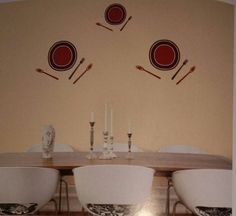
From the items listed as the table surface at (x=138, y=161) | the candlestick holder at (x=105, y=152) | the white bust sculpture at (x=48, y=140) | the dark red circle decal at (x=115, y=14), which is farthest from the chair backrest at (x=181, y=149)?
the dark red circle decal at (x=115, y=14)

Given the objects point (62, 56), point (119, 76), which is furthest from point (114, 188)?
point (62, 56)

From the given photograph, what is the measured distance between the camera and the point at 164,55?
298cm

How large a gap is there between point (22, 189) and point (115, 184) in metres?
0.50

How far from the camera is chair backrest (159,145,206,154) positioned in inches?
107

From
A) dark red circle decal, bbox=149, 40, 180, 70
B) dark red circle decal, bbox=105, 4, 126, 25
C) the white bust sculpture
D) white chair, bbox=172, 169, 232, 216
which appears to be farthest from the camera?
dark red circle decal, bbox=105, 4, 126, 25

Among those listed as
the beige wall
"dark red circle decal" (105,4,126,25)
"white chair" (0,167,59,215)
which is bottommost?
"white chair" (0,167,59,215)

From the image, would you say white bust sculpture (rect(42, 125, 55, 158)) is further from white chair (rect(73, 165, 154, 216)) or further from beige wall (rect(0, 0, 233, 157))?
white chair (rect(73, 165, 154, 216))

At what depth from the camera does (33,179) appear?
7.58 feet

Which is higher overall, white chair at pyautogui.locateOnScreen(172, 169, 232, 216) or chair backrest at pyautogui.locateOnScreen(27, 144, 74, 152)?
chair backrest at pyautogui.locateOnScreen(27, 144, 74, 152)

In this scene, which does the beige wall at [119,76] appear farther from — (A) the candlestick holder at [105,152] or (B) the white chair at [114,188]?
(B) the white chair at [114,188]

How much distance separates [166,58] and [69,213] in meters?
1.20

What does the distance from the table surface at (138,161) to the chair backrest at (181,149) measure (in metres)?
0.03

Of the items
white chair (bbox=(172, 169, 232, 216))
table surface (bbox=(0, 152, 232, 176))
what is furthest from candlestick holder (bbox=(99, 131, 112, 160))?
white chair (bbox=(172, 169, 232, 216))

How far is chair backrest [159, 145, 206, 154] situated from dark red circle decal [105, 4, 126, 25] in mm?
938
